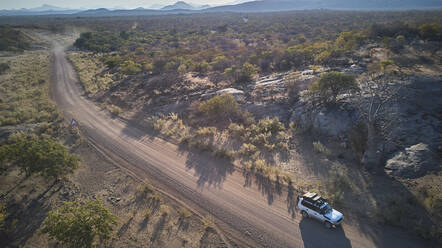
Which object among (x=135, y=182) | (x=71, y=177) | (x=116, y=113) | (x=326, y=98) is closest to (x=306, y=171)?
(x=326, y=98)

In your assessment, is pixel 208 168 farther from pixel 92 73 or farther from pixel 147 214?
pixel 92 73

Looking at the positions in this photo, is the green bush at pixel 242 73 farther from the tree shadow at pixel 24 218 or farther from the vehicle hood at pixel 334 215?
the tree shadow at pixel 24 218

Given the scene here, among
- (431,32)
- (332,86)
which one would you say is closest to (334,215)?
(332,86)

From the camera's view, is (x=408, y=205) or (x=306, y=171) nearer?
(x=408, y=205)

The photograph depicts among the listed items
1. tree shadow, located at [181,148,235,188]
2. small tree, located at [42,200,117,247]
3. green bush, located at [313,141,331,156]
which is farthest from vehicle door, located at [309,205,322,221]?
small tree, located at [42,200,117,247]

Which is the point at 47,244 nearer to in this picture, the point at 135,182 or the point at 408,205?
the point at 135,182

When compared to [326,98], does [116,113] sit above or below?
below

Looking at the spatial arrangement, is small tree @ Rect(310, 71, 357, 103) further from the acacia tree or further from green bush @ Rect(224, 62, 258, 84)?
green bush @ Rect(224, 62, 258, 84)
